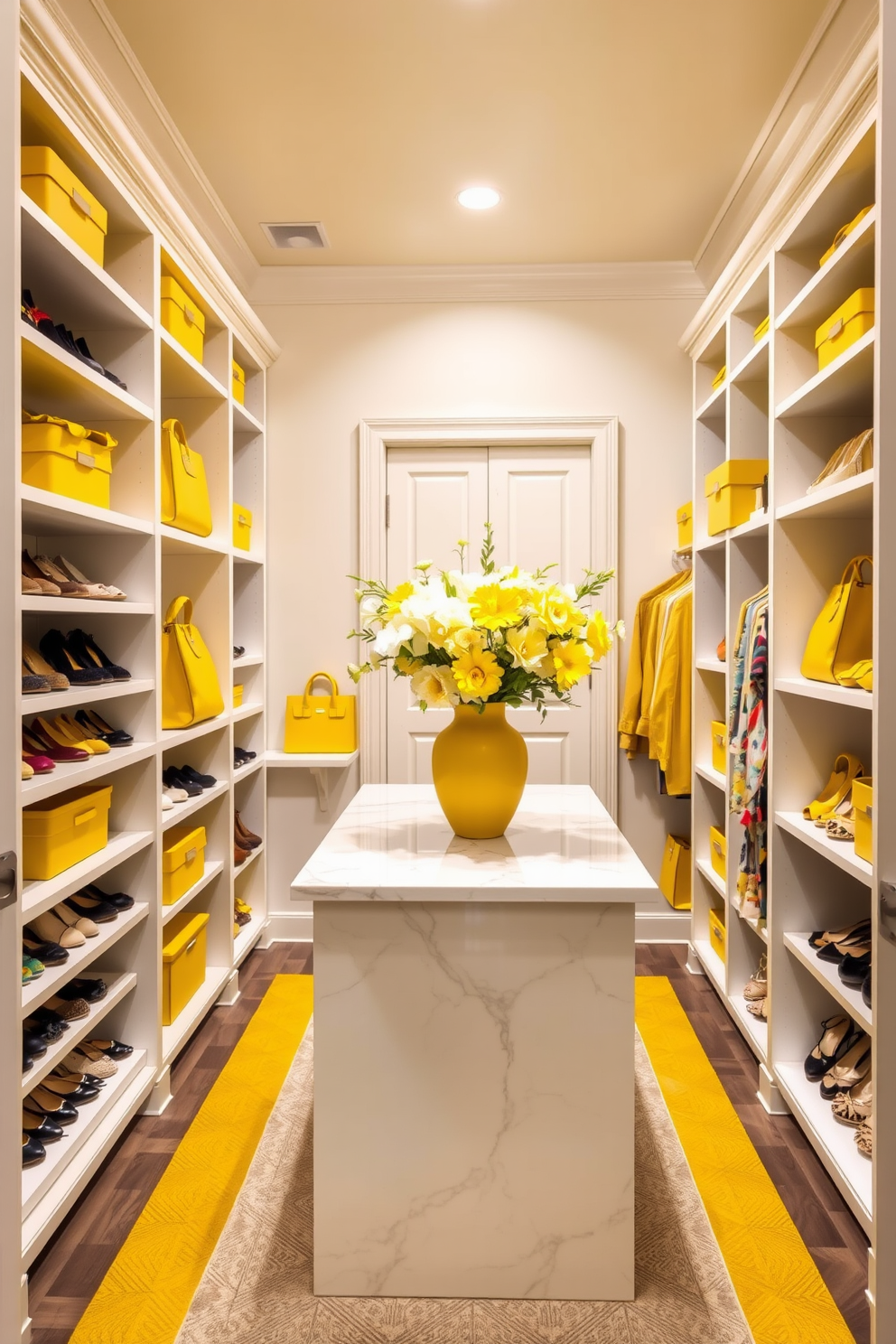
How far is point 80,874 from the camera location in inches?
78.7

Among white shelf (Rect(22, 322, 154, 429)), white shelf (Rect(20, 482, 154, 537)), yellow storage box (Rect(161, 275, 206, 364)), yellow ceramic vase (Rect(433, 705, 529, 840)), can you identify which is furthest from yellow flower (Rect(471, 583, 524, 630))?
yellow storage box (Rect(161, 275, 206, 364))

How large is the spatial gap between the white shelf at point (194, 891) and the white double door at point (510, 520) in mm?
1042

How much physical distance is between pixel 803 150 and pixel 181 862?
2.55m

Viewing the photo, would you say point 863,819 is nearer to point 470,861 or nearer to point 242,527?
point 470,861

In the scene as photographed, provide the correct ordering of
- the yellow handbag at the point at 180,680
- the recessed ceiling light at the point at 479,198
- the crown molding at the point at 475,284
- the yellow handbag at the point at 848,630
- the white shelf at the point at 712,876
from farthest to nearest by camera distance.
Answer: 1. the crown molding at the point at 475,284
2. the recessed ceiling light at the point at 479,198
3. the white shelf at the point at 712,876
4. the yellow handbag at the point at 180,680
5. the yellow handbag at the point at 848,630

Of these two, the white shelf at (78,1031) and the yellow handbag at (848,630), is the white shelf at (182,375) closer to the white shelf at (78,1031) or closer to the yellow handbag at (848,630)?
the white shelf at (78,1031)

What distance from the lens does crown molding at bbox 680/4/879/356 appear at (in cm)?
183

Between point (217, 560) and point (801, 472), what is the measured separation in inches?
75.7

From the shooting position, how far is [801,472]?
7.98ft

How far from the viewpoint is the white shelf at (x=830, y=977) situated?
1.92 meters

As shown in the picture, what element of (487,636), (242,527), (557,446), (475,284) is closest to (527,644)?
(487,636)

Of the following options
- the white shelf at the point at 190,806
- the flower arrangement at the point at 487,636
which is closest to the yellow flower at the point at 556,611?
the flower arrangement at the point at 487,636

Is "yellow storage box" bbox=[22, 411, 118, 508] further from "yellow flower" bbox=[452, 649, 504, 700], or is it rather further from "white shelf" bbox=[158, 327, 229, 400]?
"yellow flower" bbox=[452, 649, 504, 700]

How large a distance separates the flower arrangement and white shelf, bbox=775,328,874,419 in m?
0.79
